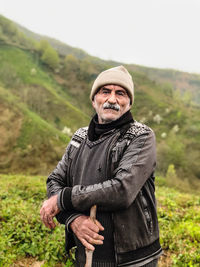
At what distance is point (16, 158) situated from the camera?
116 ft

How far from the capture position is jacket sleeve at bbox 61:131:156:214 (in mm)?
1863

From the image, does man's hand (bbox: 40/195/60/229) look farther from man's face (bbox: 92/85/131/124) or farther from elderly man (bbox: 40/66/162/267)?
man's face (bbox: 92/85/131/124)

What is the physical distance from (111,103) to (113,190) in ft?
3.03

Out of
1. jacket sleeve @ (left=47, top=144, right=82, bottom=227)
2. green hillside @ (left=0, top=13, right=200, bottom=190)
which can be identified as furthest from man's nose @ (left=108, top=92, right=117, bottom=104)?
green hillside @ (left=0, top=13, right=200, bottom=190)

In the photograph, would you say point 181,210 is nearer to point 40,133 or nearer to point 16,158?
point 16,158

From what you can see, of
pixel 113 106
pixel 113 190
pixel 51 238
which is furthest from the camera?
pixel 51 238

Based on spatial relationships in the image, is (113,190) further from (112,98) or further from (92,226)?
(112,98)

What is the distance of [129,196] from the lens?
6.15ft

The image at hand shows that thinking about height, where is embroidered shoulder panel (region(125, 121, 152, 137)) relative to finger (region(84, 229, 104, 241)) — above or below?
above

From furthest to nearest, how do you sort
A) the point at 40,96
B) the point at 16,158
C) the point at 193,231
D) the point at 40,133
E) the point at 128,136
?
the point at 40,96, the point at 40,133, the point at 16,158, the point at 193,231, the point at 128,136

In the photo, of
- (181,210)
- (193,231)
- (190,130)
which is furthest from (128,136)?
(190,130)

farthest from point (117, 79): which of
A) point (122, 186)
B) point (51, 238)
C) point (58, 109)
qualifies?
point (58, 109)

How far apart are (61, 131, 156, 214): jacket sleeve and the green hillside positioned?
31850 millimetres

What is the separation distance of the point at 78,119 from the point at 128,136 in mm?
62846
